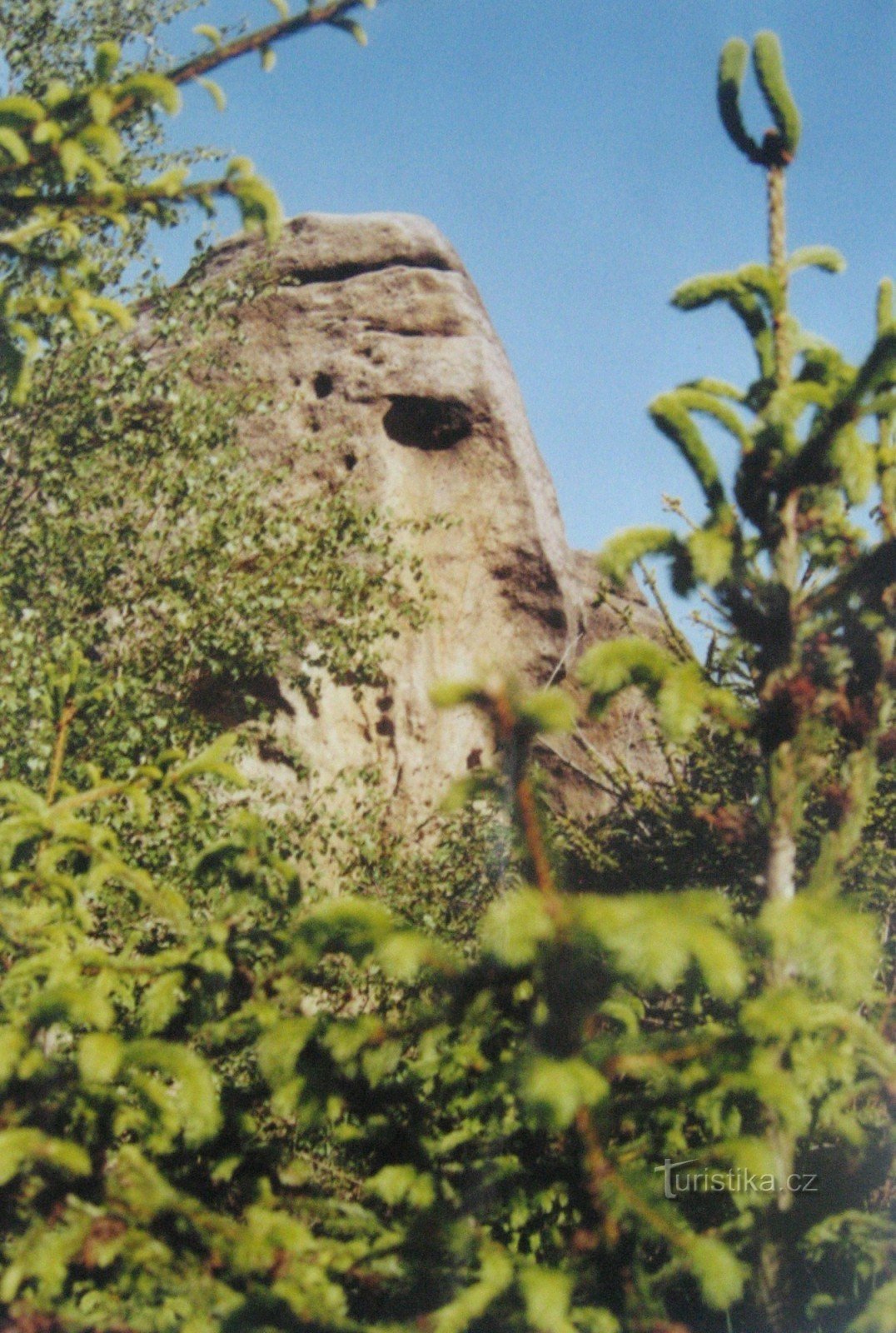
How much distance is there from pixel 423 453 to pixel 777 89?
34.1ft

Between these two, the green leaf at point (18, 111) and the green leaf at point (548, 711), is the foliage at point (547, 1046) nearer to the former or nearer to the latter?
the green leaf at point (548, 711)

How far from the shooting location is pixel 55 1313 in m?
2.42

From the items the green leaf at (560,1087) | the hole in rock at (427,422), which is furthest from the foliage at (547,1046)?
the hole in rock at (427,422)

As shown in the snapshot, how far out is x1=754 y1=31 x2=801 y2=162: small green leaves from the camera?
10.9 ft

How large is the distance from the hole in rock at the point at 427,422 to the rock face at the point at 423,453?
0.02 metres

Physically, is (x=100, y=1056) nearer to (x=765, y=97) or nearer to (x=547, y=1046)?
(x=547, y=1046)

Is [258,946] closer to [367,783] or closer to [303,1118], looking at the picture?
[303,1118]

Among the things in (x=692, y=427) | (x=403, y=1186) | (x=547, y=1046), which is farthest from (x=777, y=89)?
(x=403, y=1186)

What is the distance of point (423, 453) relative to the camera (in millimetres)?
13609

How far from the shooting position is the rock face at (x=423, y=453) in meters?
12.7

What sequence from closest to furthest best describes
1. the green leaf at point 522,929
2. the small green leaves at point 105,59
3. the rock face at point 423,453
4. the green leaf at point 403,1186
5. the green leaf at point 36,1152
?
the green leaf at point 522,929 → the green leaf at point 36,1152 → the green leaf at point 403,1186 → the small green leaves at point 105,59 → the rock face at point 423,453

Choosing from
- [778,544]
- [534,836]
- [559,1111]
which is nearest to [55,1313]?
[559,1111]

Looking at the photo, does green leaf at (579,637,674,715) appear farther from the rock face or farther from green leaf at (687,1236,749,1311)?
the rock face

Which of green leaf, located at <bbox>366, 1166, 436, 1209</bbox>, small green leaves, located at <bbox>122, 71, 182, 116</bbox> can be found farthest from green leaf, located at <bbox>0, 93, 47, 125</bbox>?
green leaf, located at <bbox>366, 1166, 436, 1209</bbox>
